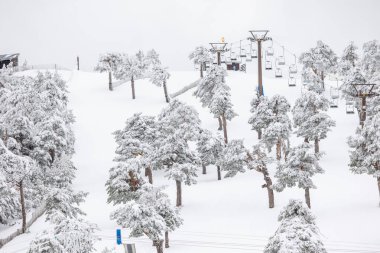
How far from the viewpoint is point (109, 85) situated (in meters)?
98.6

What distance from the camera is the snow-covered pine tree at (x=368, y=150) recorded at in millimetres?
41812

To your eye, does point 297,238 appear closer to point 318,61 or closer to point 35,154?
point 35,154

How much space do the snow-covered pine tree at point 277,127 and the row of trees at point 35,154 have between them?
62.3 feet

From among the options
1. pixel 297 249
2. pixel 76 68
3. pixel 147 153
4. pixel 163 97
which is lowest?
pixel 297 249

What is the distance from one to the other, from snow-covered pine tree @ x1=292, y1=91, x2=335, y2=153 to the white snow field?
3337 millimetres

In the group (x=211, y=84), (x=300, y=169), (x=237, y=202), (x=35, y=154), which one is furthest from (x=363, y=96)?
(x=35, y=154)

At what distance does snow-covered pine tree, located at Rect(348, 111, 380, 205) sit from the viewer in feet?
137

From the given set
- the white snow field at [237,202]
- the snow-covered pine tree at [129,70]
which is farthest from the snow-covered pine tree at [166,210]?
the snow-covered pine tree at [129,70]

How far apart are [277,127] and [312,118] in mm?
5335

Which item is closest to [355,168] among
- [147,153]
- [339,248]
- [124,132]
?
[339,248]

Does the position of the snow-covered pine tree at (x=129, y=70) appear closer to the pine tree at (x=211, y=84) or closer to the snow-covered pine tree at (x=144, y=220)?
the pine tree at (x=211, y=84)

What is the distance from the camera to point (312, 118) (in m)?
57.5

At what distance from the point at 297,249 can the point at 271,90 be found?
65744mm

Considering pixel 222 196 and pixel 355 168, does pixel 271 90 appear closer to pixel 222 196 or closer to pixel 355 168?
pixel 222 196
